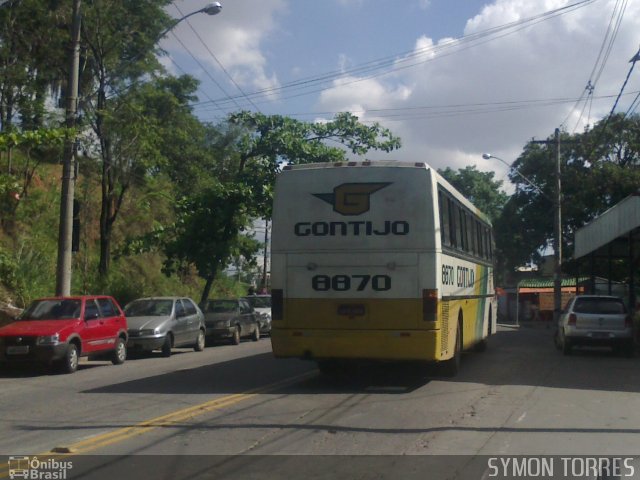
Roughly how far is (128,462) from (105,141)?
1990 centimetres

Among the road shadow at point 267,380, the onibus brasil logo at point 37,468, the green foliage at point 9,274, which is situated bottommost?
the onibus brasil logo at point 37,468

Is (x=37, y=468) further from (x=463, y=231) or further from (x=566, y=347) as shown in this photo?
(x=566, y=347)

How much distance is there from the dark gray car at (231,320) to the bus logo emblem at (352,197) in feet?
42.0

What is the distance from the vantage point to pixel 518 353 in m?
21.4

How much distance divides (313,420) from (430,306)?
336 cm

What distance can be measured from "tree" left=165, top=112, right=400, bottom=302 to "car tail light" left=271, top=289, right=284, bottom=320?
50.7 ft

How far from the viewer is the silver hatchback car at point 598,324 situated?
64.8 feet

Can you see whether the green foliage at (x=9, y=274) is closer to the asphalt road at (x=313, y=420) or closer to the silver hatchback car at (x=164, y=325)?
the silver hatchback car at (x=164, y=325)

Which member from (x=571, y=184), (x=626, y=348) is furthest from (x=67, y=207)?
(x=571, y=184)

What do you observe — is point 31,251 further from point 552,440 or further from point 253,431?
point 552,440

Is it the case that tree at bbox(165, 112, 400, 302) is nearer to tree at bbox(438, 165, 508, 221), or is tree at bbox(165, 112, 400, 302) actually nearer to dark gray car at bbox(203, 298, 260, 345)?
dark gray car at bbox(203, 298, 260, 345)

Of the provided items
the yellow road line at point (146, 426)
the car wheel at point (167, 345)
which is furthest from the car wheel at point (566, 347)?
the car wheel at point (167, 345)

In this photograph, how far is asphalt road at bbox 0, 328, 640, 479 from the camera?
783 cm

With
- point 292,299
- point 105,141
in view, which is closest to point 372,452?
point 292,299
